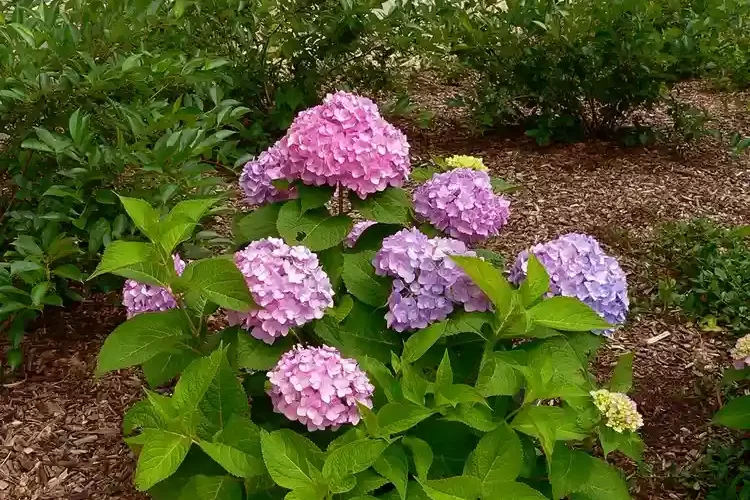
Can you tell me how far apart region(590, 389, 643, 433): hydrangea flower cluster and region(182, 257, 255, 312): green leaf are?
68 centimetres

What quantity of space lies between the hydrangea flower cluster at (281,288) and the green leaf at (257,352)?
0.03 m

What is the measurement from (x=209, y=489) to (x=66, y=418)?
1235 millimetres

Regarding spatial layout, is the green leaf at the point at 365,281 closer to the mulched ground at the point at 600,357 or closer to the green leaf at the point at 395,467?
the green leaf at the point at 395,467

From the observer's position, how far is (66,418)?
2.57 meters

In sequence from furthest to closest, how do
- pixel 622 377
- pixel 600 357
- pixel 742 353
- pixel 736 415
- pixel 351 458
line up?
pixel 600 357 → pixel 742 353 → pixel 736 415 → pixel 622 377 → pixel 351 458

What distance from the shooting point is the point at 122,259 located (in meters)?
1.54

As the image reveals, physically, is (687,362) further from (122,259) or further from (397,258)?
(122,259)

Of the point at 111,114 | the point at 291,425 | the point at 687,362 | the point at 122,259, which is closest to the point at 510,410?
the point at 291,425

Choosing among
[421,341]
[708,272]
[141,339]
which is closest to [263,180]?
[141,339]

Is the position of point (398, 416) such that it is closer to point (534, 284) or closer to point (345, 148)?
point (534, 284)

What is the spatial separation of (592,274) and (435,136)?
3281 millimetres

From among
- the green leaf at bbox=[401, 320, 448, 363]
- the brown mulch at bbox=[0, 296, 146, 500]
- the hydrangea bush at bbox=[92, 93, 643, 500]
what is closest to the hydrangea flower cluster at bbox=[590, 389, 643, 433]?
the hydrangea bush at bbox=[92, 93, 643, 500]

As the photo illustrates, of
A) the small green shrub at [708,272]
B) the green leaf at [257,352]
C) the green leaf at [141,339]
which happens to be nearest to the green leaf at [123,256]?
the green leaf at [141,339]

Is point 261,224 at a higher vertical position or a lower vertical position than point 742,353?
higher
